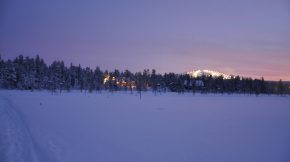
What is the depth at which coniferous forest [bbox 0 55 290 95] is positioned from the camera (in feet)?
398

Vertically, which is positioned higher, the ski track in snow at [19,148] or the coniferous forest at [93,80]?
the coniferous forest at [93,80]

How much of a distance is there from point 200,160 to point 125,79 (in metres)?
160

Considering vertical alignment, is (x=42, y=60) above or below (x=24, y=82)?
above

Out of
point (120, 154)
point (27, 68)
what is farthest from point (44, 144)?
point (27, 68)

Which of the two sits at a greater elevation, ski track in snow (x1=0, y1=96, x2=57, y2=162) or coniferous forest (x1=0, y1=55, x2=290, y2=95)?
coniferous forest (x1=0, y1=55, x2=290, y2=95)

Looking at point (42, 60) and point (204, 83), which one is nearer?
point (42, 60)

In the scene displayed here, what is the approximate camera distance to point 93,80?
152125 mm

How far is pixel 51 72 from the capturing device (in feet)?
425

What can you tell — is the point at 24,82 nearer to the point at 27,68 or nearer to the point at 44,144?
the point at 27,68

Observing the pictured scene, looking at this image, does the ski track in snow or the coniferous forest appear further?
the coniferous forest

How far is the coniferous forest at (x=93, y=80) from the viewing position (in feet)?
398

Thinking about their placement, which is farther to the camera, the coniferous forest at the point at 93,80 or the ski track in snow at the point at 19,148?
the coniferous forest at the point at 93,80

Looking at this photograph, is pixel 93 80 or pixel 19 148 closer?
pixel 19 148

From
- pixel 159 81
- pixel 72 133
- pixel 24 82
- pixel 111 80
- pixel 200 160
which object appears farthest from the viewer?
pixel 159 81
